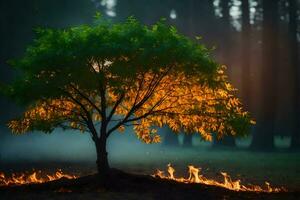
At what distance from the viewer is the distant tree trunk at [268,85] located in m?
34.6

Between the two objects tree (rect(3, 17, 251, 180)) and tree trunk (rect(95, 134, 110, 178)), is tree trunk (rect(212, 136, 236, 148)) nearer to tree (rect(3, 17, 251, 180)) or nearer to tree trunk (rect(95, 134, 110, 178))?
tree (rect(3, 17, 251, 180))

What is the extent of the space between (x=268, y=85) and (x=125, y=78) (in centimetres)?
2274

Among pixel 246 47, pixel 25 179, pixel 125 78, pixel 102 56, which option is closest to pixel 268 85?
pixel 246 47

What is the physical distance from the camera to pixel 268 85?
3488 centimetres

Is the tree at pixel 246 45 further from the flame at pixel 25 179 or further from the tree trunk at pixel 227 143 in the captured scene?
the flame at pixel 25 179

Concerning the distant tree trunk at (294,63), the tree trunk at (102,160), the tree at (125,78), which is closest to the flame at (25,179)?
the tree trunk at (102,160)

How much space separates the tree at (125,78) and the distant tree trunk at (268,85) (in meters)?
20.0

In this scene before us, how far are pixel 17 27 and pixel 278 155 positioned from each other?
18.5m

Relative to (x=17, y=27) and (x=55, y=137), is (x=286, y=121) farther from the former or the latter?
(x=17, y=27)

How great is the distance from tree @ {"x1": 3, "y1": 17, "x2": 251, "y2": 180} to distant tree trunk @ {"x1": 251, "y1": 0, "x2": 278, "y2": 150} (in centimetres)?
1996

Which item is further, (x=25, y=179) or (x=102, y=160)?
(x=25, y=179)

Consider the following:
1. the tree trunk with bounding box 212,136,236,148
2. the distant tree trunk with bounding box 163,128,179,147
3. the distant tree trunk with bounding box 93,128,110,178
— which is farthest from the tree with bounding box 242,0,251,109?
the distant tree trunk with bounding box 93,128,110,178

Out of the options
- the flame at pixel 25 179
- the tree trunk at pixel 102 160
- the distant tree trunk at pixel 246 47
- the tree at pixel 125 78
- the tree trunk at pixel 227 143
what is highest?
the distant tree trunk at pixel 246 47

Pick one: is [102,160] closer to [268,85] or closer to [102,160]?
[102,160]
